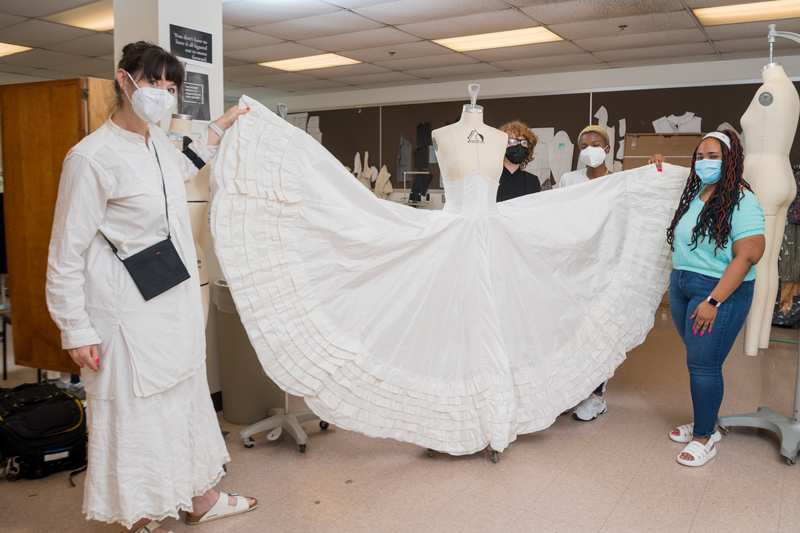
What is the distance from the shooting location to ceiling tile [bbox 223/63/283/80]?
7789 mm

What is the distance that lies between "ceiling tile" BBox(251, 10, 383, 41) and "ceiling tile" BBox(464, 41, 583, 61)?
1.56 metres

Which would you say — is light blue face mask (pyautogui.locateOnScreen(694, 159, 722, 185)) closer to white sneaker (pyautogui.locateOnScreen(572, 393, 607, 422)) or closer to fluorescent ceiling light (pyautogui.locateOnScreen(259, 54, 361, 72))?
white sneaker (pyautogui.locateOnScreen(572, 393, 607, 422))

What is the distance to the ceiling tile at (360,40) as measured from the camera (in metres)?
5.95

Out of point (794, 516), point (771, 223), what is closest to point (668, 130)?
point (771, 223)

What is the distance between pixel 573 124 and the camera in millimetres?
7676

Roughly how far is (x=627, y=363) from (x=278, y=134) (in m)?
3.24

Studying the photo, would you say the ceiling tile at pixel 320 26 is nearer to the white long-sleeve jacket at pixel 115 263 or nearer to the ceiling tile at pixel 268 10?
the ceiling tile at pixel 268 10

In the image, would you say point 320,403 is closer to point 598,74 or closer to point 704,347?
point 704,347

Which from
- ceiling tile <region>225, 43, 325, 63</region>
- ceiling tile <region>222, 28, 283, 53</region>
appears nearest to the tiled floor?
ceiling tile <region>222, 28, 283, 53</region>

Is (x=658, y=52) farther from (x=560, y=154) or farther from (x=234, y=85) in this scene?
(x=234, y=85)

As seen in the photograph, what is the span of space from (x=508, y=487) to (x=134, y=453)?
4.84 ft

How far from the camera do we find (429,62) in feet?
24.0

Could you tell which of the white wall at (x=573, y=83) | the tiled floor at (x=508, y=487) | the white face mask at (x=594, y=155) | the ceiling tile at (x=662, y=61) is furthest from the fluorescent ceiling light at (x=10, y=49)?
the ceiling tile at (x=662, y=61)

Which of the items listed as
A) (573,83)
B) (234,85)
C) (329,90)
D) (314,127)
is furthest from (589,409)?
(234,85)
